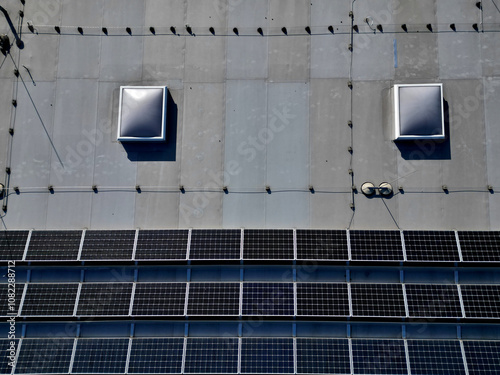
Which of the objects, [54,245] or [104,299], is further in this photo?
[54,245]

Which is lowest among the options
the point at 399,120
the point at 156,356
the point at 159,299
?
the point at 156,356

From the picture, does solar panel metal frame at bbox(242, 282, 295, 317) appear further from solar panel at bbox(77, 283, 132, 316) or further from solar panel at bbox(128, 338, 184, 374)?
solar panel at bbox(77, 283, 132, 316)

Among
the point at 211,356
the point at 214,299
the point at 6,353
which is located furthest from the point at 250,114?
the point at 6,353

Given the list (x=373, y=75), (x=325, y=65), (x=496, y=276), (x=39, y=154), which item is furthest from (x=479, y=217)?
(x=39, y=154)

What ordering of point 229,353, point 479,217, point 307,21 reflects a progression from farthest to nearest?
point 307,21
point 479,217
point 229,353

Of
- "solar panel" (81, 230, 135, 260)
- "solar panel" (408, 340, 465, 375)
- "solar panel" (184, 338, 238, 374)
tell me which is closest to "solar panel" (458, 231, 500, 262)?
"solar panel" (408, 340, 465, 375)

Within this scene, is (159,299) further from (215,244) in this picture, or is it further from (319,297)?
(319,297)

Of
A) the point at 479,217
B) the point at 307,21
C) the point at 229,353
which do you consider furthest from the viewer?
the point at 307,21

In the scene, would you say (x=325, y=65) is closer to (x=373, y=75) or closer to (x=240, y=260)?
(x=373, y=75)
